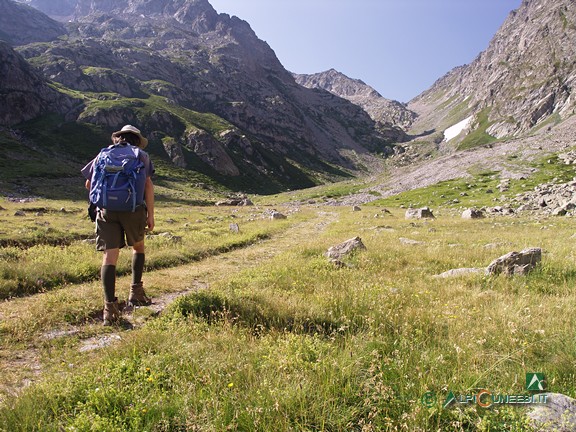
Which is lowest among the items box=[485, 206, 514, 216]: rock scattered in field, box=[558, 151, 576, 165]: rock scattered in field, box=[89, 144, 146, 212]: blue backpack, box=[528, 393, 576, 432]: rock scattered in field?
box=[485, 206, 514, 216]: rock scattered in field

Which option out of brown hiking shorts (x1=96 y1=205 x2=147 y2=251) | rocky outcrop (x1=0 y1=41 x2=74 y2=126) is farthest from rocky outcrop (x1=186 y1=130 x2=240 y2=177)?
brown hiking shorts (x1=96 y1=205 x2=147 y2=251)

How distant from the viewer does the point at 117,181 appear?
6.11 m

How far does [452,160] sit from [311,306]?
3552 inches

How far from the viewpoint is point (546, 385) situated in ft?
10.8

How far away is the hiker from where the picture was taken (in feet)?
19.9

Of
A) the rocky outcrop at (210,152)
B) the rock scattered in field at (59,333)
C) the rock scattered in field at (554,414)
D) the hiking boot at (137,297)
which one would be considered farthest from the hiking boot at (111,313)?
the rocky outcrop at (210,152)

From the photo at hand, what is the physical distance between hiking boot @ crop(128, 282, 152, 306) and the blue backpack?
1.94m

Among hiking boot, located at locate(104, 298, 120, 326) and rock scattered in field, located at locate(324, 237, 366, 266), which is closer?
hiking boot, located at locate(104, 298, 120, 326)

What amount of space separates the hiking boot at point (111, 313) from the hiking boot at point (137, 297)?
0.79m

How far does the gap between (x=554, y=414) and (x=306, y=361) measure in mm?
2474

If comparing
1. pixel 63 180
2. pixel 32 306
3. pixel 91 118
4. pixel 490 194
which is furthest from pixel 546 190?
pixel 91 118

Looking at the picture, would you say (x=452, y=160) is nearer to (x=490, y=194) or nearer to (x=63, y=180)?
(x=490, y=194)

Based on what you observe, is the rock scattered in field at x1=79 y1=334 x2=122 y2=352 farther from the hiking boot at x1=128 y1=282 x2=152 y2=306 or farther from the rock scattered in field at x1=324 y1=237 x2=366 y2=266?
the rock scattered in field at x1=324 y1=237 x2=366 y2=266

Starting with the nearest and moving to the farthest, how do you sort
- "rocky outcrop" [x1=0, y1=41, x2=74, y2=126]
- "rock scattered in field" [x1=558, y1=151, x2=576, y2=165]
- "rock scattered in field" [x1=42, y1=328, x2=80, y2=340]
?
1. "rock scattered in field" [x1=42, y1=328, x2=80, y2=340]
2. "rock scattered in field" [x1=558, y1=151, x2=576, y2=165]
3. "rocky outcrop" [x1=0, y1=41, x2=74, y2=126]
